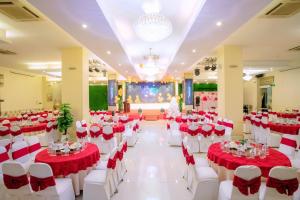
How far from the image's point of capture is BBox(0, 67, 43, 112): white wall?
14.6m

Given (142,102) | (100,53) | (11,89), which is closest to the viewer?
(100,53)

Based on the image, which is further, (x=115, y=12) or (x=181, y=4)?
(x=115, y=12)

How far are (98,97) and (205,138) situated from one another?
19.5 metres

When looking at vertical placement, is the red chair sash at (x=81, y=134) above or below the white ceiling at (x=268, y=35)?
below

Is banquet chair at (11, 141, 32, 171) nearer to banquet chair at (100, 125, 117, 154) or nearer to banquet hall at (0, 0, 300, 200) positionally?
banquet hall at (0, 0, 300, 200)

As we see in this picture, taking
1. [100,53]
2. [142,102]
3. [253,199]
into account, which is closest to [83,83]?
[100,53]

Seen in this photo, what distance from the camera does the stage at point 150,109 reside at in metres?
18.6

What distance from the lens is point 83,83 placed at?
888 centimetres

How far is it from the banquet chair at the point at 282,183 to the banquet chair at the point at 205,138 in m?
4.16

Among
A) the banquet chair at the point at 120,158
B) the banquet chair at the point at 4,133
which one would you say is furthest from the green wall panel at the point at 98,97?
the banquet chair at the point at 120,158

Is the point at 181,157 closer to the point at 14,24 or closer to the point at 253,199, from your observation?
the point at 253,199

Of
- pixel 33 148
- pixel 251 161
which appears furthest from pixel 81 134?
pixel 251 161

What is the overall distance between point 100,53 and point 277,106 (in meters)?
13.8

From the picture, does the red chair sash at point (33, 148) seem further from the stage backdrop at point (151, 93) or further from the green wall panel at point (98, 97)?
the green wall panel at point (98, 97)
